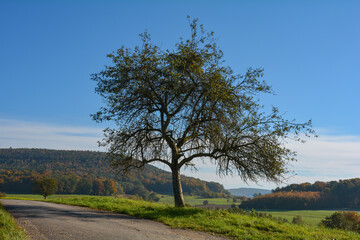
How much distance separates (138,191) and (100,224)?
7576cm

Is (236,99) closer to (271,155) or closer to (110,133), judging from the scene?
(271,155)

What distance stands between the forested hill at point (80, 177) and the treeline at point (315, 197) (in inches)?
753

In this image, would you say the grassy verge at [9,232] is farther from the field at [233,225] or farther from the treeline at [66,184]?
the treeline at [66,184]

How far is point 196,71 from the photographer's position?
59.4 ft

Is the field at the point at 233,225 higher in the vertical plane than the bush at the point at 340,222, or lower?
higher

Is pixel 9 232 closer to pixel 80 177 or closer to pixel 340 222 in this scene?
pixel 340 222

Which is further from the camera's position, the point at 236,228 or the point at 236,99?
the point at 236,99

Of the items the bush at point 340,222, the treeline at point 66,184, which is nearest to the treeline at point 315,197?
the bush at point 340,222

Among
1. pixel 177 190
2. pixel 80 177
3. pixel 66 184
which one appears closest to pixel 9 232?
pixel 177 190

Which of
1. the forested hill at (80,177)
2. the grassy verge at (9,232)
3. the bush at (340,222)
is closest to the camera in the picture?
the grassy verge at (9,232)

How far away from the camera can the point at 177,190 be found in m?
19.2

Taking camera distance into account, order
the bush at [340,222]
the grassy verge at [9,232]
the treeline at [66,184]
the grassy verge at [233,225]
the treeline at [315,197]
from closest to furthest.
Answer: the grassy verge at [9,232] → the grassy verge at [233,225] → the bush at [340,222] → the treeline at [315,197] → the treeline at [66,184]

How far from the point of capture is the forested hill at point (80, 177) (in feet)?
274

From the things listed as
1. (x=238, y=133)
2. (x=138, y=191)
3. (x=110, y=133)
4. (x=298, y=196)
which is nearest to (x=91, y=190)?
(x=138, y=191)
